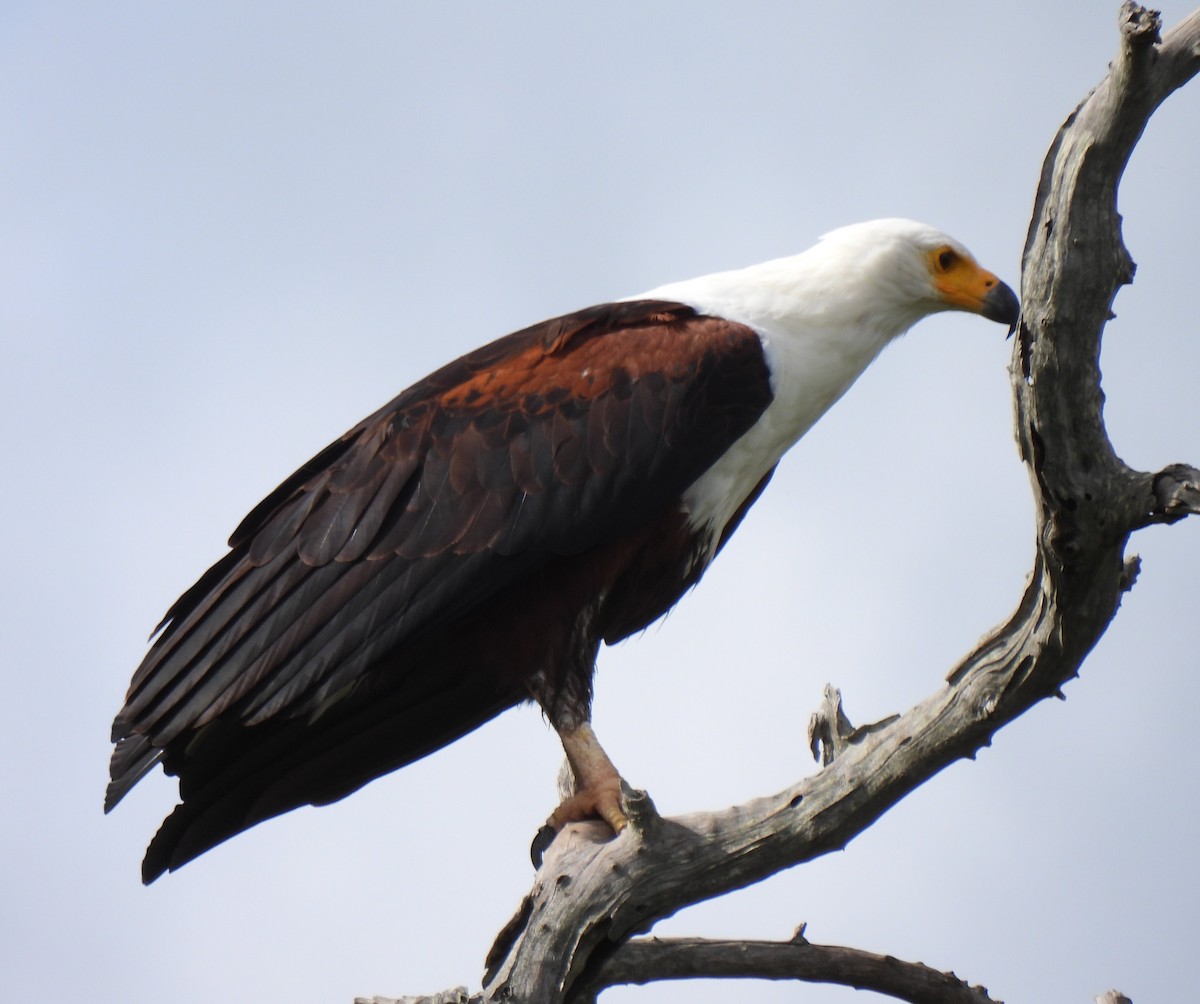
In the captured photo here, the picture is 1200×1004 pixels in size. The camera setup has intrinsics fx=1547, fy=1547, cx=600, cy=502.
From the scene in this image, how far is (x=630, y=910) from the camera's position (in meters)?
4.60

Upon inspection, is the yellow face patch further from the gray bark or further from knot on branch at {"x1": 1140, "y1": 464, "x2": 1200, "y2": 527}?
knot on branch at {"x1": 1140, "y1": 464, "x2": 1200, "y2": 527}

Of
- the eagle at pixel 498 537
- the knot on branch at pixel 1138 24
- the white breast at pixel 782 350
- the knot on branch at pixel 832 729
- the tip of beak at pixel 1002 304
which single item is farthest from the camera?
the tip of beak at pixel 1002 304

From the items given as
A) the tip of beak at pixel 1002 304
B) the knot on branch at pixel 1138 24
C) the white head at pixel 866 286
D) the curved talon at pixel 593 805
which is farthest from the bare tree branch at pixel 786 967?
the knot on branch at pixel 1138 24

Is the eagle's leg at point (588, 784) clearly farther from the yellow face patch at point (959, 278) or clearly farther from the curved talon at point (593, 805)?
the yellow face patch at point (959, 278)

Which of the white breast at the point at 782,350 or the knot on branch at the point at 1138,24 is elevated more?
the white breast at the point at 782,350

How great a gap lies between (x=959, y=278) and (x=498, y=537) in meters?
2.04

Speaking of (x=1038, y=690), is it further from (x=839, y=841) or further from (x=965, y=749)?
(x=839, y=841)

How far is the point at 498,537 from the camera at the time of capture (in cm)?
537

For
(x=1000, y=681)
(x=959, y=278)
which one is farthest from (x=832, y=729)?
(x=959, y=278)

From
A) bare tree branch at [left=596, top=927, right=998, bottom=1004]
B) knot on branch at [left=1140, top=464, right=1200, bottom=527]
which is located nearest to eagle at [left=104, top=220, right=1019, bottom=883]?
bare tree branch at [left=596, top=927, right=998, bottom=1004]

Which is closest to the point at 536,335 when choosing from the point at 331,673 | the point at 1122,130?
the point at 331,673

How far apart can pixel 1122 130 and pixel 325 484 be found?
10.1ft

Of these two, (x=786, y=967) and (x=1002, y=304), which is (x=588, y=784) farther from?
(x=1002, y=304)

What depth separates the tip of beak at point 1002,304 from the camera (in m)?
5.75
